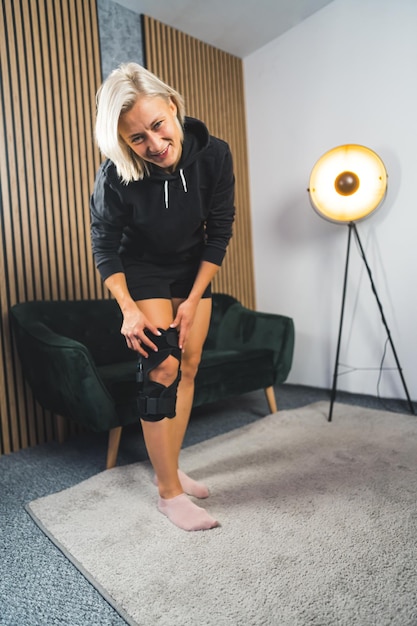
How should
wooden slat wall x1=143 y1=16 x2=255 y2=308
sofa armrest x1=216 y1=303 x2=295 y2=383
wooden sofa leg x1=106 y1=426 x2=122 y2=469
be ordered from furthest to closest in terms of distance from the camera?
wooden slat wall x1=143 y1=16 x2=255 y2=308 → sofa armrest x1=216 y1=303 x2=295 y2=383 → wooden sofa leg x1=106 y1=426 x2=122 y2=469

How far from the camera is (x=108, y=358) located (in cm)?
252

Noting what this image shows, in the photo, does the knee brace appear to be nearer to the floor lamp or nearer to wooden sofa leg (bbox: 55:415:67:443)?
wooden sofa leg (bbox: 55:415:67:443)

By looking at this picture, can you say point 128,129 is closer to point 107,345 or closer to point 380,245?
point 107,345

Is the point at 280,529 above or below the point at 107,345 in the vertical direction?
below

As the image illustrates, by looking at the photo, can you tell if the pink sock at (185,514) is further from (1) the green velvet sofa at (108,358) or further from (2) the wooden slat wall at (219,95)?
(2) the wooden slat wall at (219,95)

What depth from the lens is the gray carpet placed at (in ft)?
3.29

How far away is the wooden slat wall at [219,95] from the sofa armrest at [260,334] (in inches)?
22.8

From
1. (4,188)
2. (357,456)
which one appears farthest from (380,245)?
(4,188)

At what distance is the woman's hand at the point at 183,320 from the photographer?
1444mm

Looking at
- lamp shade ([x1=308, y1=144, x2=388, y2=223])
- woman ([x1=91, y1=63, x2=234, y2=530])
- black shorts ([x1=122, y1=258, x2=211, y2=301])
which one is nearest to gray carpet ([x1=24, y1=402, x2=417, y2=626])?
woman ([x1=91, y1=63, x2=234, y2=530])

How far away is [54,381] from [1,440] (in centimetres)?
62

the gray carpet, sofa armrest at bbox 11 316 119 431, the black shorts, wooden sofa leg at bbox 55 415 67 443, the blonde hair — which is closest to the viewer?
the gray carpet

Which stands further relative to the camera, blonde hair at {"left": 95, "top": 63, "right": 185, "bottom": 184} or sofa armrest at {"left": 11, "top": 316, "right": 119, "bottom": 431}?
sofa armrest at {"left": 11, "top": 316, "right": 119, "bottom": 431}

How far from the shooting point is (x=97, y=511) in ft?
5.01
